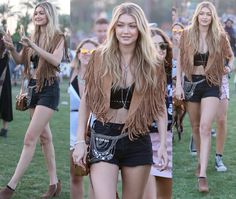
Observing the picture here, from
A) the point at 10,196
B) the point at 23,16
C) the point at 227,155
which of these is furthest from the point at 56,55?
the point at 227,155

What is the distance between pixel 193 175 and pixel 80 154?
2.31m

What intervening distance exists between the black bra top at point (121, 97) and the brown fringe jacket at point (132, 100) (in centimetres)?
2

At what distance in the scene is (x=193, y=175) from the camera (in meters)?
5.16

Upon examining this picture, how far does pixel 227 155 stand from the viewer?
19.6 feet

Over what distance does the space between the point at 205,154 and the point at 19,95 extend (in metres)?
1.57

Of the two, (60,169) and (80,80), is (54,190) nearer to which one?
(60,169)

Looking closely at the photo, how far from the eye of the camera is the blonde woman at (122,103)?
2.96 metres

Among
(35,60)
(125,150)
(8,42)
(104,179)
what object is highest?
(8,42)

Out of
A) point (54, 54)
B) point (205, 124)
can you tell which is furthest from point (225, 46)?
point (54, 54)

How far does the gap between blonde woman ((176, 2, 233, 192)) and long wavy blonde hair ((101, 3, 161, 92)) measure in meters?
1.62

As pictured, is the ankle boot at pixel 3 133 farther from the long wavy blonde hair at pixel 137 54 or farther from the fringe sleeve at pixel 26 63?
the long wavy blonde hair at pixel 137 54

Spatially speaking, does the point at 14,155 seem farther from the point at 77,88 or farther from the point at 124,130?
the point at 124,130

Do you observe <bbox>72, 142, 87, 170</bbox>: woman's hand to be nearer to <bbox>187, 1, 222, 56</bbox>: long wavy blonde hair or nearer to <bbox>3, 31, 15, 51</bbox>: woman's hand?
<bbox>3, 31, 15, 51</bbox>: woman's hand

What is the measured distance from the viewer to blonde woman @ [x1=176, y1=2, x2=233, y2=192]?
15.5 ft
